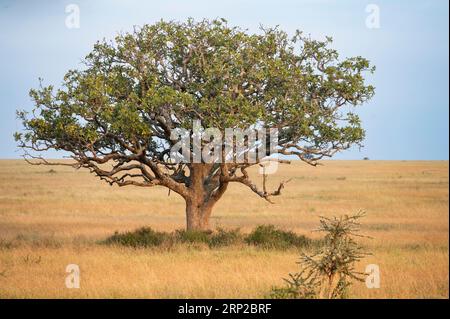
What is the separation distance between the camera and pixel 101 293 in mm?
18641

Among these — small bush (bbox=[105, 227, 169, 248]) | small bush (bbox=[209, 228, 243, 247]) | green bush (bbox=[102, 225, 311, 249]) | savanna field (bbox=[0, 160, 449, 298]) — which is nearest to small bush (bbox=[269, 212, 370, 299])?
savanna field (bbox=[0, 160, 449, 298])

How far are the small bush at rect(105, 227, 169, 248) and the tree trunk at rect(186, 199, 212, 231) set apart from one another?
4.38 feet

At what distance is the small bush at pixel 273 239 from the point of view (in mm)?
27641

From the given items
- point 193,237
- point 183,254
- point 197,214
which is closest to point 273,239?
point 193,237

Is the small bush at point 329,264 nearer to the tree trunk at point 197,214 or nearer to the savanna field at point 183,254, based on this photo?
the savanna field at point 183,254

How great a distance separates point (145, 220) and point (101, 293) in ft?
79.1

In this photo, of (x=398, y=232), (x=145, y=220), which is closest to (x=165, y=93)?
(x=398, y=232)

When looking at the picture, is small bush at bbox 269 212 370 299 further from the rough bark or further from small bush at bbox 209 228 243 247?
the rough bark

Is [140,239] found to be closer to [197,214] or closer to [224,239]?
[197,214]

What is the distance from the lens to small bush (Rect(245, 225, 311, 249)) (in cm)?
2764
